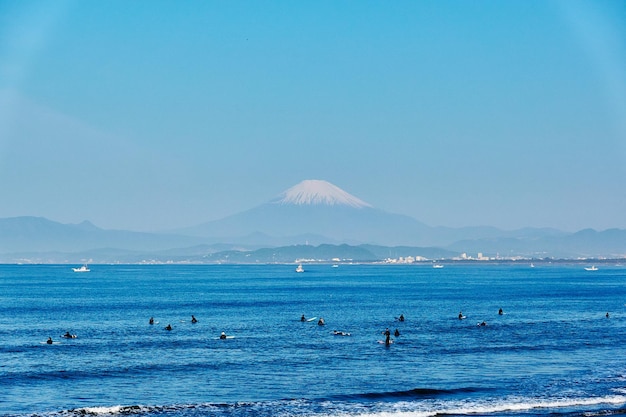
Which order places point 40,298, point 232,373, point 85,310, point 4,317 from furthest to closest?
1. point 40,298
2. point 85,310
3. point 4,317
4. point 232,373

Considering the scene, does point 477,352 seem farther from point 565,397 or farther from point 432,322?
point 432,322

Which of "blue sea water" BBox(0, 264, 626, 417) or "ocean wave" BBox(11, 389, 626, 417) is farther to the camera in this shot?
"blue sea water" BBox(0, 264, 626, 417)

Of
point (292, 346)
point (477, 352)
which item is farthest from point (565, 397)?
point (292, 346)

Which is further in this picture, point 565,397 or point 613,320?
point 613,320

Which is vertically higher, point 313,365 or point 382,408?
point 313,365

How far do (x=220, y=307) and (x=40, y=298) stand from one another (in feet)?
132

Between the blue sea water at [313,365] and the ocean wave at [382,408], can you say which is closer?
the ocean wave at [382,408]

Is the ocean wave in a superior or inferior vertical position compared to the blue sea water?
inferior

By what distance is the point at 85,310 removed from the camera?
108188mm

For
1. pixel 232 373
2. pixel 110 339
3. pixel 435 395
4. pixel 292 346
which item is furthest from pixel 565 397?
pixel 110 339

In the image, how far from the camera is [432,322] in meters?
90.0

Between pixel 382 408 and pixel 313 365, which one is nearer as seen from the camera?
pixel 382 408

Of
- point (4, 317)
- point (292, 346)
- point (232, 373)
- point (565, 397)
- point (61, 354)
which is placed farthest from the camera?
point (4, 317)

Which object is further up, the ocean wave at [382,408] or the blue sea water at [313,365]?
the blue sea water at [313,365]
